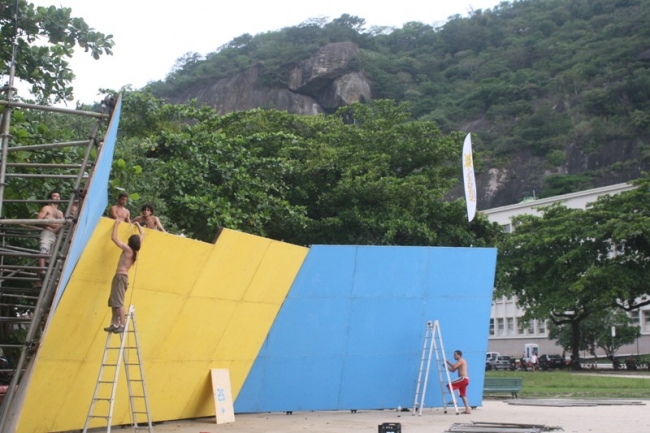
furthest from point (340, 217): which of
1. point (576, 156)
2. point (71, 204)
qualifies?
point (576, 156)

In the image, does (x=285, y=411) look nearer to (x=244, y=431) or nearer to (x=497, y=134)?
(x=244, y=431)

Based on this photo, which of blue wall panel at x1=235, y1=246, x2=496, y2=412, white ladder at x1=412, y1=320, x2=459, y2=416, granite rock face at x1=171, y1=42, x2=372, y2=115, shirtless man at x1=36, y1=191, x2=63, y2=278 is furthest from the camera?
granite rock face at x1=171, y1=42, x2=372, y2=115

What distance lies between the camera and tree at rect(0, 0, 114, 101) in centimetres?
1336

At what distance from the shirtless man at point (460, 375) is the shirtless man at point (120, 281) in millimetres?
6742

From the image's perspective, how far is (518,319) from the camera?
224 ft

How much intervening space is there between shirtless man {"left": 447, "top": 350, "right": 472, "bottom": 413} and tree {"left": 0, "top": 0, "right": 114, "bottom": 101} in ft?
26.9

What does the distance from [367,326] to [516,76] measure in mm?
85221

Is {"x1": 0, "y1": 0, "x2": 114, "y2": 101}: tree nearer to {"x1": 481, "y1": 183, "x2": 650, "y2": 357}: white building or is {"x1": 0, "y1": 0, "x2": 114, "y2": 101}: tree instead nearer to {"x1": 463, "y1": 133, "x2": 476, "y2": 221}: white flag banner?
{"x1": 463, "y1": 133, "x2": 476, "y2": 221}: white flag banner

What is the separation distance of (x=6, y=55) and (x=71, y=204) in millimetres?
6242

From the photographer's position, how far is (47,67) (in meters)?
13.8

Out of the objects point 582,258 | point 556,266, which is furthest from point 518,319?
point 582,258

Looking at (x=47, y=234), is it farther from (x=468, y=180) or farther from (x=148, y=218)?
(x=468, y=180)

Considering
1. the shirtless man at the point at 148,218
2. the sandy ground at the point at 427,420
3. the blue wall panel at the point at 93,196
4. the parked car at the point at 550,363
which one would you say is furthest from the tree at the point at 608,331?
the blue wall panel at the point at 93,196

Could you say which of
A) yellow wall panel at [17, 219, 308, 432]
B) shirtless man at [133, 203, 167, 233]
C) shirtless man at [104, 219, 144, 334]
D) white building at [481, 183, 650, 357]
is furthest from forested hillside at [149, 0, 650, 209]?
shirtless man at [104, 219, 144, 334]
